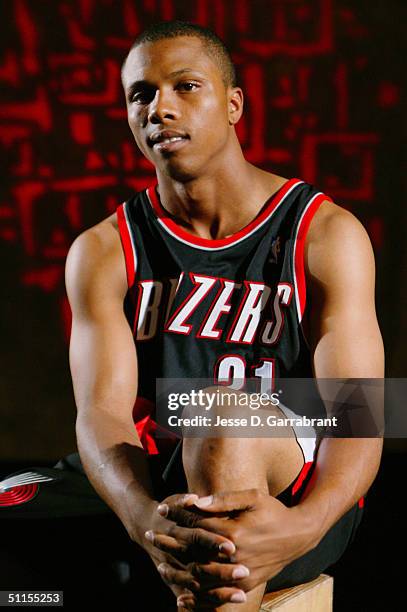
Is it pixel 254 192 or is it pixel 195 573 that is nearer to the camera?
pixel 195 573

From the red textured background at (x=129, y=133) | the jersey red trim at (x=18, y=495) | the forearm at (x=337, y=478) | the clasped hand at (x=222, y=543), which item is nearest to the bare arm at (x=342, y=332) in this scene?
the forearm at (x=337, y=478)

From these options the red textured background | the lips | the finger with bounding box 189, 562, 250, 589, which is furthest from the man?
the red textured background

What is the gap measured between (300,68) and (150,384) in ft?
3.96

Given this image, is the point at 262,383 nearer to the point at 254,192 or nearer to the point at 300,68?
the point at 254,192

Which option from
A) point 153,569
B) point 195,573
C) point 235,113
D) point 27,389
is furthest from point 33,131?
point 195,573

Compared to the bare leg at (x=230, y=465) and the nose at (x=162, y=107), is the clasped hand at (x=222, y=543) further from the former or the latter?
the nose at (x=162, y=107)

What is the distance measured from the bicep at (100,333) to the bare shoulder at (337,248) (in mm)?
307

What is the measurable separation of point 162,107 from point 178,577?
68 centimetres

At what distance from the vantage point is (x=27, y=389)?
2.36m

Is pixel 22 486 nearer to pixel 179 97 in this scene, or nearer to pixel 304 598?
pixel 304 598

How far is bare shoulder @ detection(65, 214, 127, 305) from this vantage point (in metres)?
1.31

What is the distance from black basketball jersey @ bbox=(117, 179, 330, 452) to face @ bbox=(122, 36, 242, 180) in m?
0.13

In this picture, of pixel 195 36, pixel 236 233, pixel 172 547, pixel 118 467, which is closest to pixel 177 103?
pixel 195 36

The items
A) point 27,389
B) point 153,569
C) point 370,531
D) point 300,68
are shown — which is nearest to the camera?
point 153,569
